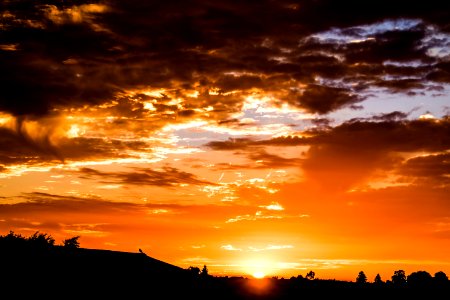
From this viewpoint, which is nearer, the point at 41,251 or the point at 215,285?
the point at 41,251

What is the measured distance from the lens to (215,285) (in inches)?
1292

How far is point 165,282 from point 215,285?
4.71 meters

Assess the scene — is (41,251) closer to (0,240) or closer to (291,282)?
(0,240)

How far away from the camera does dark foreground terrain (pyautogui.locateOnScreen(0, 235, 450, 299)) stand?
26000 millimetres

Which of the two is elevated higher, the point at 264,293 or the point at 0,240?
the point at 0,240

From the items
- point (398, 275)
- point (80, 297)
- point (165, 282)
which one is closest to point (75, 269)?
point (80, 297)

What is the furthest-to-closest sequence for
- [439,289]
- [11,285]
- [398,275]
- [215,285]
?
[398,275] < [439,289] < [215,285] < [11,285]

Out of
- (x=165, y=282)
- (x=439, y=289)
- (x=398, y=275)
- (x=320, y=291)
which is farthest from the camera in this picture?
(x=398, y=275)

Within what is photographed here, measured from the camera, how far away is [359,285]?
39000mm

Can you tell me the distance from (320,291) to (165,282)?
1404cm

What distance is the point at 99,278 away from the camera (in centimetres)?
2789

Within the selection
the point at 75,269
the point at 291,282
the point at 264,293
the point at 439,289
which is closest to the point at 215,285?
the point at 264,293

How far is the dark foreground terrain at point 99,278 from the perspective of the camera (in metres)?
26.0

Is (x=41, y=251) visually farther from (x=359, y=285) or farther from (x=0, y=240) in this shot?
(x=359, y=285)
